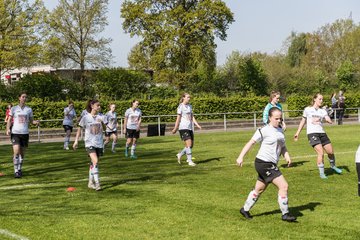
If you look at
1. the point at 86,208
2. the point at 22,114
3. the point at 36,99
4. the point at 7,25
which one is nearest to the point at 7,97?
the point at 36,99

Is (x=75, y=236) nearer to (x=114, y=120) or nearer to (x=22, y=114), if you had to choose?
(x=22, y=114)

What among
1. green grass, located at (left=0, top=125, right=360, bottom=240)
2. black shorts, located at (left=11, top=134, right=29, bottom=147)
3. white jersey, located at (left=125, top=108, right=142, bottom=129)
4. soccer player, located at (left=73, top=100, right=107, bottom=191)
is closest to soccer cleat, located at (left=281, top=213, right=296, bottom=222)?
green grass, located at (left=0, top=125, right=360, bottom=240)

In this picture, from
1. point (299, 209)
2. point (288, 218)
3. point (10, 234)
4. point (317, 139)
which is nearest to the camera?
point (10, 234)

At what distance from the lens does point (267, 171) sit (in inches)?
309

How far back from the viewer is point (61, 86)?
Answer: 1608 inches

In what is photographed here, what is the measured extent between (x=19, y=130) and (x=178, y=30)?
40.9 metres

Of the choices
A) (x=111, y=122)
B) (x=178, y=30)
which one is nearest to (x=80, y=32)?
(x=178, y=30)

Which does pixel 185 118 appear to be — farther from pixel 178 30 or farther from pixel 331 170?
pixel 178 30

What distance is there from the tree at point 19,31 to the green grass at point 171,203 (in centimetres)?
2950

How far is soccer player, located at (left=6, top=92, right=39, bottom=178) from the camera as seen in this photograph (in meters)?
13.0

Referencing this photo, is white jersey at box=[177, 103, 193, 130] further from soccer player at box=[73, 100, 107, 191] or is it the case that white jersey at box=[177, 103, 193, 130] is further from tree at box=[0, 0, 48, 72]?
tree at box=[0, 0, 48, 72]

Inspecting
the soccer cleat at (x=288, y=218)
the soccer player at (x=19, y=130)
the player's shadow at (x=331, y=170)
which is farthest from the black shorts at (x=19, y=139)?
the soccer cleat at (x=288, y=218)

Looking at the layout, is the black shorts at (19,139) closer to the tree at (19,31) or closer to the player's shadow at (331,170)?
the player's shadow at (331,170)

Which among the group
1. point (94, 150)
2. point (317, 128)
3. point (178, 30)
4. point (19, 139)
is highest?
point (178, 30)
